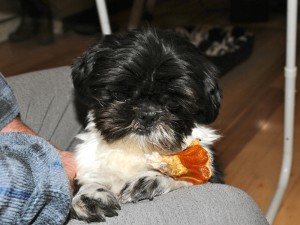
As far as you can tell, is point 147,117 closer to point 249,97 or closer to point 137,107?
point 137,107

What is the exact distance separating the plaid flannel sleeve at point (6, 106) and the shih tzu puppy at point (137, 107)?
0.26m

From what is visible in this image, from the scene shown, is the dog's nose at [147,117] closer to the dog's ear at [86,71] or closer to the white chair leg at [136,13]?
the dog's ear at [86,71]

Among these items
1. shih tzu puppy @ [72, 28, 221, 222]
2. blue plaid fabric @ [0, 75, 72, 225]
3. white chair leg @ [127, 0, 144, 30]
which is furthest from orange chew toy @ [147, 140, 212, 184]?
white chair leg @ [127, 0, 144, 30]

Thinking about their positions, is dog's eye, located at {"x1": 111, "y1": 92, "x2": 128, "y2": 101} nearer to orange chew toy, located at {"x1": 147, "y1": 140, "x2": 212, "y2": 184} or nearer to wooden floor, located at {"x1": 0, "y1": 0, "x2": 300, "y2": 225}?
orange chew toy, located at {"x1": 147, "y1": 140, "x2": 212, "y2": 184}

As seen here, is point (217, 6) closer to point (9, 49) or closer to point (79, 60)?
point (9, 49)

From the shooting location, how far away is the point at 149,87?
1.55 meters

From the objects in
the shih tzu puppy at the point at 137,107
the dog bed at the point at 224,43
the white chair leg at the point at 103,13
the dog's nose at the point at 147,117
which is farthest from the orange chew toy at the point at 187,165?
the dog bed at the point at 224,43

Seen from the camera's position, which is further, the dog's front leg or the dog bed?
the dog bed

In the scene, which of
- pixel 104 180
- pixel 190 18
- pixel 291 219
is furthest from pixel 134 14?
pixel 104 180

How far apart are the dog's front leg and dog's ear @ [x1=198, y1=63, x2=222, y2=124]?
11.3 inches

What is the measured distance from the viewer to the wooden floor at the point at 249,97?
272 cm

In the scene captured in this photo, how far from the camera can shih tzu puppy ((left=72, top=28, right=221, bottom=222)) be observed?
5.13 ft

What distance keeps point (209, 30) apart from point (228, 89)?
2.91ft

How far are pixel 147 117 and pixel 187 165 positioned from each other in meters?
0.23
